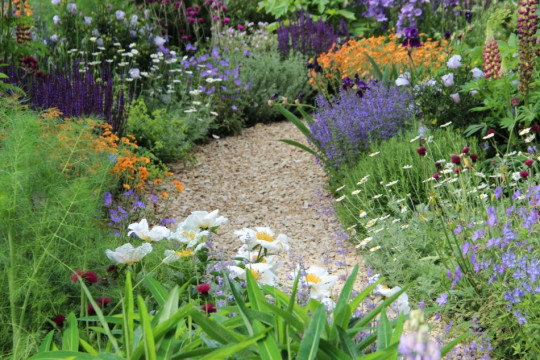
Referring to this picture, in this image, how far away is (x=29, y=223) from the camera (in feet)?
8.11

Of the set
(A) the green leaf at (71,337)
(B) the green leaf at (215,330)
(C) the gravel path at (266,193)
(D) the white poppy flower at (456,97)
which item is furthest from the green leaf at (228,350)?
(D) the white poppy flower at (456,97)

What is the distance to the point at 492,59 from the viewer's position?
4273mm

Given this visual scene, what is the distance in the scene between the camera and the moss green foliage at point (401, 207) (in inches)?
129

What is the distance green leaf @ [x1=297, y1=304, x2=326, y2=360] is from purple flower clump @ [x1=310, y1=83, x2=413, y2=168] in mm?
2999

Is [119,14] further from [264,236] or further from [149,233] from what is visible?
[264,236]

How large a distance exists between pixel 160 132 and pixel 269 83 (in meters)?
2.03

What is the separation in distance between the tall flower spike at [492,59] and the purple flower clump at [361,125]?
741 mm

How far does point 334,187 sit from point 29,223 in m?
2.77

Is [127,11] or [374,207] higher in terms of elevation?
[127,11]

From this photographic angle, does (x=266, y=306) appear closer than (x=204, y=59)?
Yes

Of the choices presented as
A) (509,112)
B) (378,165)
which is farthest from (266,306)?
(509,112)

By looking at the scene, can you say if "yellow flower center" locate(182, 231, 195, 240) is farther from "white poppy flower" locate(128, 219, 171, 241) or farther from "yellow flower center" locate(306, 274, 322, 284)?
"yellow flower center" locate(306, 274, 322, 284)

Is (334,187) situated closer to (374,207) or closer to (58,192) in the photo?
(374,207)

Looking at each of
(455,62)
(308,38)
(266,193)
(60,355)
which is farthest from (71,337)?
(308,38)
